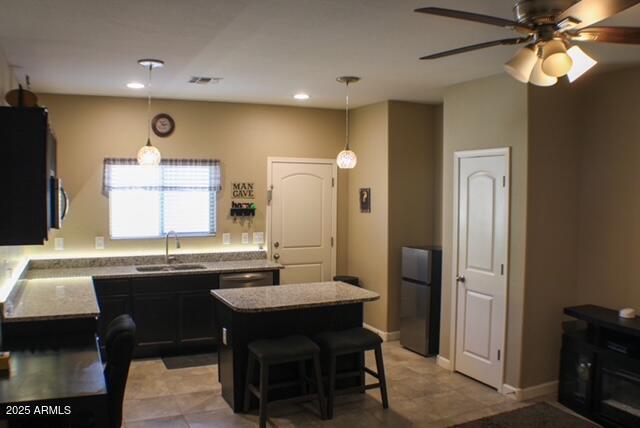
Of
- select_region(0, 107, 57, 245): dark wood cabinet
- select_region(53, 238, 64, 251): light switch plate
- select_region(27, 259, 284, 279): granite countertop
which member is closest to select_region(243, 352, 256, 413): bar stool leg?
select_region(0, 107, 57, 245): dark wood cabinet

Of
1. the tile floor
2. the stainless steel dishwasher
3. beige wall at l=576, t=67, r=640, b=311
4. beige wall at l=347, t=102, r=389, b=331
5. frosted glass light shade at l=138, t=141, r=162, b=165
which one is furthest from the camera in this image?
beige wall at l=347, t=102, r=389, b=331

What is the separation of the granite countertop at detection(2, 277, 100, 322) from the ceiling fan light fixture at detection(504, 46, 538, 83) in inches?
108

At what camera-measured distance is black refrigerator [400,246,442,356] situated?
5273 mm

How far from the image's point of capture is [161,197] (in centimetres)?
575

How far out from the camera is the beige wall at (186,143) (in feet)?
17.7

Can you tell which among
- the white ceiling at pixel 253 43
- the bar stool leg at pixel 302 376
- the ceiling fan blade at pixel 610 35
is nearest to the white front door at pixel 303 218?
the white ceiling at pixel 253 43

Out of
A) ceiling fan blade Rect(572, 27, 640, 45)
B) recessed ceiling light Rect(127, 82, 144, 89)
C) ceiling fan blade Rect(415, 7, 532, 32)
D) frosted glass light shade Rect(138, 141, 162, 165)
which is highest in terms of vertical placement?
recessed ceiling light Rect(127, 82, 144, 89)

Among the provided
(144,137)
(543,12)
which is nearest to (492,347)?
(543,12)

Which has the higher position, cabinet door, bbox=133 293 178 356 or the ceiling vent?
the ceiling vent

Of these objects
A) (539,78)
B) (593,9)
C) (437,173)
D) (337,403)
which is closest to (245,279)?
(337,403)

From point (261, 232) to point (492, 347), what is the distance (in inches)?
111

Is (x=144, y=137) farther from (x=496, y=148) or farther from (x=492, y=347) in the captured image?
(x=492, y=347)

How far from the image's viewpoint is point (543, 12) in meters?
2.10

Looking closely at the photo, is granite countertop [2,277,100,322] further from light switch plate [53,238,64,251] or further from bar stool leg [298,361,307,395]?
bar stool leg [298,361,307,395]
